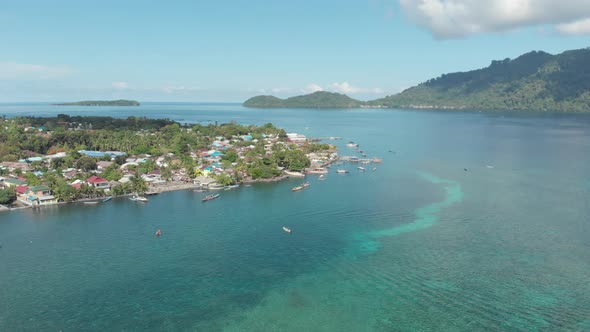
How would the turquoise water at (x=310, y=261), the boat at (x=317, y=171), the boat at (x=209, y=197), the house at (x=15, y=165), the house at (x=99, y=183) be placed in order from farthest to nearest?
1. the boat at (x=317, y=171)
2. the house at (x=15, y=165)
3. the house at (x=99, y=183)
4. the boat at (x=209, y=197)
5. the turquoise water at (x=310, y=261)

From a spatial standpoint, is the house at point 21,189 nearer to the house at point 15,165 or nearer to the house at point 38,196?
the house at point 38,196

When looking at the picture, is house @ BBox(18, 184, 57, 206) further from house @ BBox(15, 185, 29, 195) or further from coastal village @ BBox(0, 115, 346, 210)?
house @ BBox(15, 185, 29, 195)

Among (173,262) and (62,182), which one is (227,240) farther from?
(62,182)

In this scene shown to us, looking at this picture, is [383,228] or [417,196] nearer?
[383,228]

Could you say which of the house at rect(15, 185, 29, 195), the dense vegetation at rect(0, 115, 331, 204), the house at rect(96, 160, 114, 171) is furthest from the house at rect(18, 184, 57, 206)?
the house at rect(96, 160, 114, 171)

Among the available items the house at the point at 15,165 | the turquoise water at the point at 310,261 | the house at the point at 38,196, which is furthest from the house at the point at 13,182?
the turquoise water at the point at 310,261

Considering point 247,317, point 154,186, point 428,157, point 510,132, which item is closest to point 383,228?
point 247,317

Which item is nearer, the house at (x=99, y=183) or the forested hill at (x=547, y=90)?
the house at (x=99, y=183)
